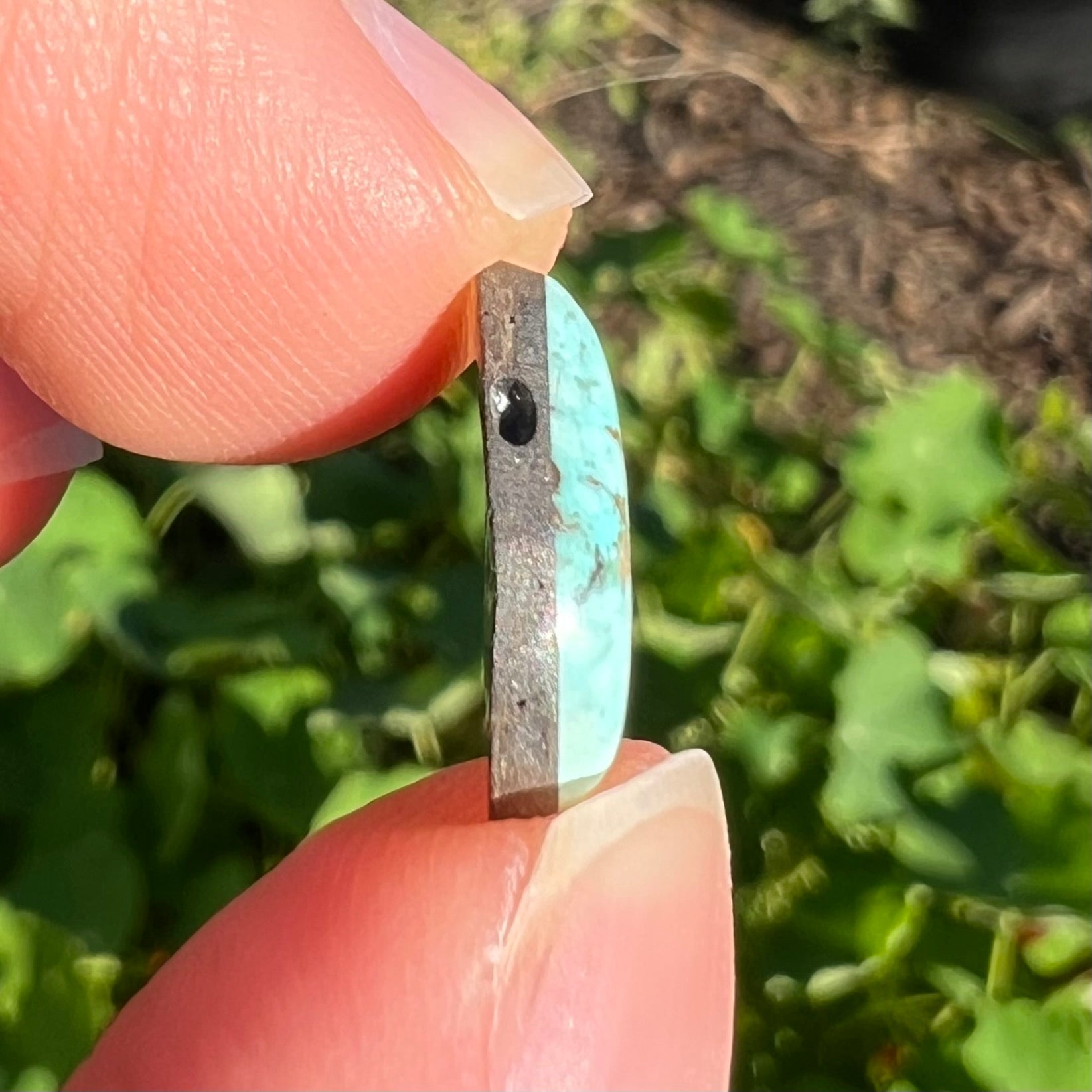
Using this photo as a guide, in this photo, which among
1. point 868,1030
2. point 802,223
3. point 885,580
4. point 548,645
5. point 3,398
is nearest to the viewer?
point 548,645

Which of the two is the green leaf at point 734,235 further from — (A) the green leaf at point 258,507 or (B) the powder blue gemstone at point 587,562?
(B) the powder blue gemstone at point 587,562

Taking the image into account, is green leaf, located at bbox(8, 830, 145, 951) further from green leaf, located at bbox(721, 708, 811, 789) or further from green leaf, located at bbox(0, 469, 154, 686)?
green leaf, located at bbox(721, 708, 811, 789)

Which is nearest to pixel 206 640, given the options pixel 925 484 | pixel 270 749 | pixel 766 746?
pixel 270 749

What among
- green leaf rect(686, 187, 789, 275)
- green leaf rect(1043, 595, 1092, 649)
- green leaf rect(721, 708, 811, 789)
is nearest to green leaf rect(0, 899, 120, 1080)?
green leaf rect(721, 708, 811, 789)

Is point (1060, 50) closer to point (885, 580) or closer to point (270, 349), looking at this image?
point (885, 580)

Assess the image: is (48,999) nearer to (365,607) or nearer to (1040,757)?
(365,607)

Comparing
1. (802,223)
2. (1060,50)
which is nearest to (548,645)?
(802,223)
